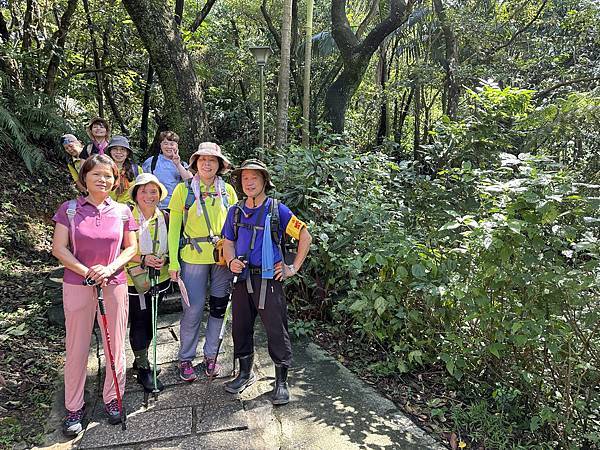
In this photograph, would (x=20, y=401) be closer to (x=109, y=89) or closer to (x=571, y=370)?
(x=571, y=370)

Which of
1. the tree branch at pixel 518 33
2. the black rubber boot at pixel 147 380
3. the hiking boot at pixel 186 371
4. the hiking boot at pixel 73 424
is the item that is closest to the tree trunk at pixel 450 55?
the tree branch at pixel 518 33

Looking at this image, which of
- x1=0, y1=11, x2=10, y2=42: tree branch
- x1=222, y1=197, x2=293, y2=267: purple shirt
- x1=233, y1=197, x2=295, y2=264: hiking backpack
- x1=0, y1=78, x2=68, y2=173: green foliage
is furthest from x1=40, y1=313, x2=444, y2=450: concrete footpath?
x1=0, y1=11, x2=10, y2=42: tree branch

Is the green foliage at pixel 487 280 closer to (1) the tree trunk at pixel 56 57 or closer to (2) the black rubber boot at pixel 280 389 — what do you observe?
(2) the black rubber boot at pixel 280 389

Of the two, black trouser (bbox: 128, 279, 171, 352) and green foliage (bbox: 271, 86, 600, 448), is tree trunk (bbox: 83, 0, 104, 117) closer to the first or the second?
green foliage (bbox: 271, 86, 600, 448)

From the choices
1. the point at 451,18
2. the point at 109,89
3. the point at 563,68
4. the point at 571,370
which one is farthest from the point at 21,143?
the point at 563,68

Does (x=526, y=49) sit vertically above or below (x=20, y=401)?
above

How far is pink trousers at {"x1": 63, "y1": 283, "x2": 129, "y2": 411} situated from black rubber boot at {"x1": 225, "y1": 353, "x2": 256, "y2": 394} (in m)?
0.76

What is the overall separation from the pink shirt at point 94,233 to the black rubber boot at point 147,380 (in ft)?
2.80

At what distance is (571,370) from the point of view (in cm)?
281

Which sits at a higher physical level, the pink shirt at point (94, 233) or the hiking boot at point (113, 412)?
the pink shirt at point (94, 233)

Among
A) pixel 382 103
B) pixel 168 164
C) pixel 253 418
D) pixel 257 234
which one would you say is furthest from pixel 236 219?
pixel 382 103

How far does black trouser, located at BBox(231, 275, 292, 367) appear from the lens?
321 cm

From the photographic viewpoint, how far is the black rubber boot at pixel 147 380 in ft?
11.1

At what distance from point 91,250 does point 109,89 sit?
11.3 meters
